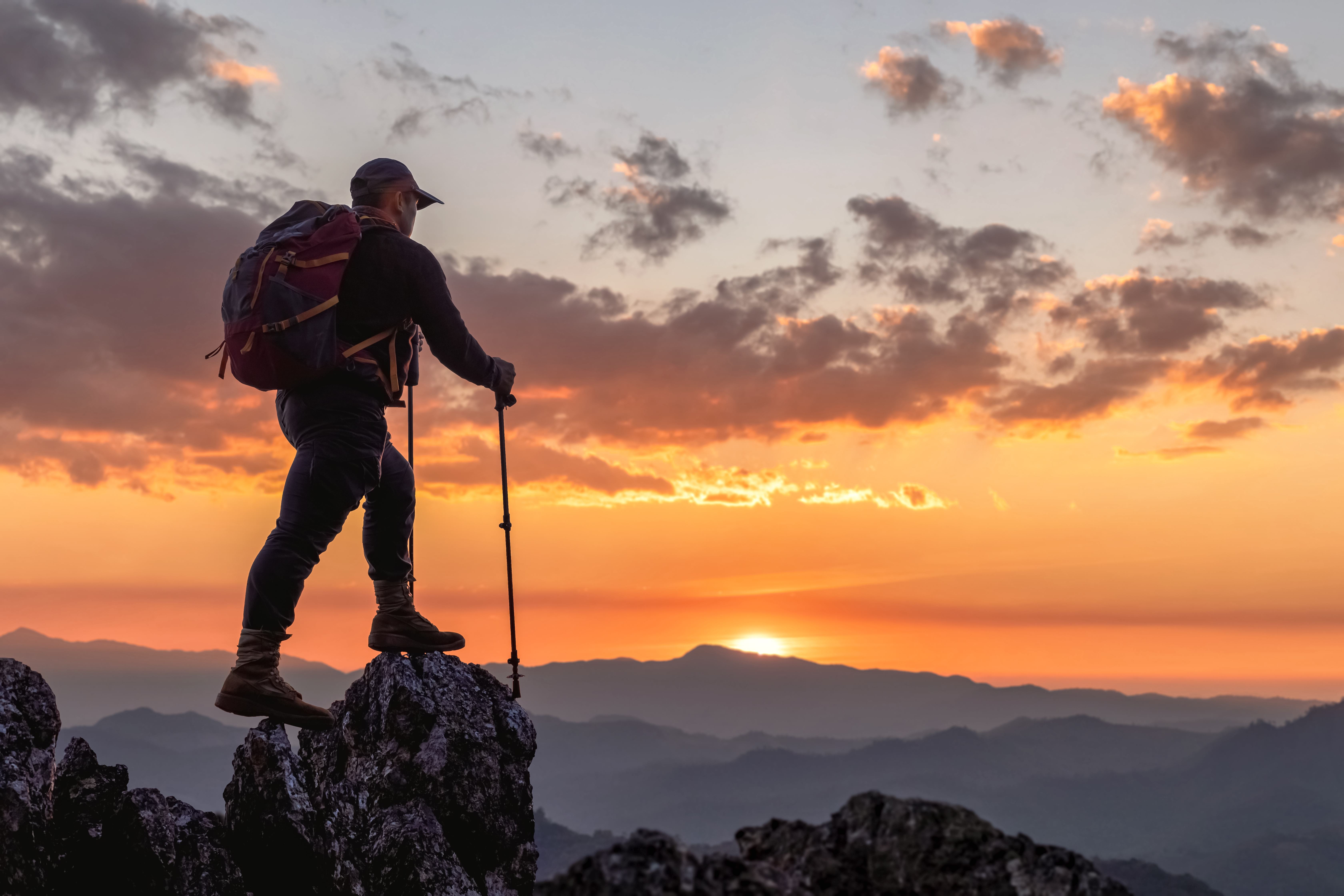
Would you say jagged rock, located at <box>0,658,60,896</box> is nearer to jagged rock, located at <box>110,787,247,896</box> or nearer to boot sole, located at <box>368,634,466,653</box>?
jagged rock, located at <box>110,787,247,896</box>

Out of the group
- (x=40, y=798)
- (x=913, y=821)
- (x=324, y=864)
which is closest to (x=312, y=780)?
(x=324, y=864)

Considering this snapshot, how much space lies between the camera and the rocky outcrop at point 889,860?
404 centimetres

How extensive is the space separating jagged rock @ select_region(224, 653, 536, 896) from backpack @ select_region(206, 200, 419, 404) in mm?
3034

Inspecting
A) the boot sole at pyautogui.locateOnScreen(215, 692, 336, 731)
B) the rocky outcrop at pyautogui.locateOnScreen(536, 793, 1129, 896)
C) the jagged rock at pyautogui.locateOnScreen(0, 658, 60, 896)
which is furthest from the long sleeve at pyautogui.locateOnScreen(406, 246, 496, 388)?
the rocky outcrop at pyautogui.locateOnScreen(536, 793, 1129, 896)

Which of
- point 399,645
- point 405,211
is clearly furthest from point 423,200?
point 399,645

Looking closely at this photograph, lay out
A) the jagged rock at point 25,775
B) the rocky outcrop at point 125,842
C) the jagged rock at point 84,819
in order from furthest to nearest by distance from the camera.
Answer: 1. the rocky outcrop at point 125,842
2. the jagged rock at point 84,819
3. the jagged rock at point 25,775

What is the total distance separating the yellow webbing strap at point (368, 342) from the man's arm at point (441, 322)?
270mm

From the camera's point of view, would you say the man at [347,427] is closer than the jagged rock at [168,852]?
No

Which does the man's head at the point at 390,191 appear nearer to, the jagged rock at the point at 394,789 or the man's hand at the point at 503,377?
the man's hand at the point at 503,377

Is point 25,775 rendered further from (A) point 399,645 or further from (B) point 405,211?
(B) point 405,211

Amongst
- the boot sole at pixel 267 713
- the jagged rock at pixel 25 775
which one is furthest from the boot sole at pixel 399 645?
the jagged rock at pixel 25 775

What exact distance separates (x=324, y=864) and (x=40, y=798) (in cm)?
245

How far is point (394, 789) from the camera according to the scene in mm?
10000

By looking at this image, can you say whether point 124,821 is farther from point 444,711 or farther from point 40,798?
point 444,711
